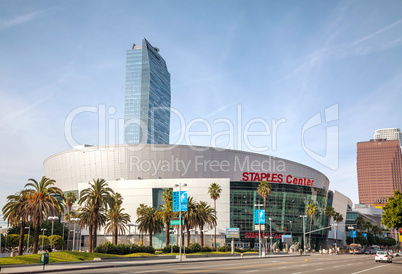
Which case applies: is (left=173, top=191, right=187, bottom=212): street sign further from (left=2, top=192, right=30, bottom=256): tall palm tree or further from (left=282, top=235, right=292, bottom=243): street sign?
(left=282, top=235, right=292, bottom=243): street sign

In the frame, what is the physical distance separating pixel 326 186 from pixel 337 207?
11835 mm

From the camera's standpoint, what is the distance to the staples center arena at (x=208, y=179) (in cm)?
11869

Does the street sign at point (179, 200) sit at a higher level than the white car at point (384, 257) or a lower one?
higher

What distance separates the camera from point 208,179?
117875 mm

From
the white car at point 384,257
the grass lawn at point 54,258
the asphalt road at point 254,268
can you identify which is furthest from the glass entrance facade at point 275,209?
the asphalt road at point 254,268

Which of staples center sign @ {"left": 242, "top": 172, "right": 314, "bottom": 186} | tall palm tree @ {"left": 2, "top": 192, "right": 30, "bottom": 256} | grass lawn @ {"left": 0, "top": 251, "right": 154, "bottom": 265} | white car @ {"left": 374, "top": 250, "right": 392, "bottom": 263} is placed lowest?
white car @ {"left": 374, "top": 250, "right": 392, "bottom": 263}

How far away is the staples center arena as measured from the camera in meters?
119

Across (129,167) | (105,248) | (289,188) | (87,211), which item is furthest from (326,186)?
(105,248)

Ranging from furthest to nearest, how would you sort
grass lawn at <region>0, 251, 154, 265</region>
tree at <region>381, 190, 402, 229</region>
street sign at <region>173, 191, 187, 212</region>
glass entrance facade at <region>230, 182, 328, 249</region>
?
glass entrance facade at <region>230, 182, 328, 249</region>
street sign at <region>173, 191, 187, 212</region>
tree at <region>381, 190, 402, 229</region>
grass lawn at <region>0, 251, 154, 265</region>

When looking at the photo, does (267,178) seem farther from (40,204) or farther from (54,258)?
(54,258)

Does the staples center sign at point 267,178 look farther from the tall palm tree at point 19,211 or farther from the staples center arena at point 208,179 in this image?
the tall palm tree at point 19,211

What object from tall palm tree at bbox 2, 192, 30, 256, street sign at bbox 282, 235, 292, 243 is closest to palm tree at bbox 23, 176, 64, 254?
tall palm tree at bbox 2, 192, 30, 256

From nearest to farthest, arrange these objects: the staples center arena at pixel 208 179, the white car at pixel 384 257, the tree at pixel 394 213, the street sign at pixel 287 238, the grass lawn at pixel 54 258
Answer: the grass lawn at pixel 54 258, the tree at pixel 394 213, the white car at pixel 384 257, the staples center arena at pixel 208 179, the street sign at pixel 287 238

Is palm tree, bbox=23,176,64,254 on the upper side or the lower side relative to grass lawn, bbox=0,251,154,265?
upper
